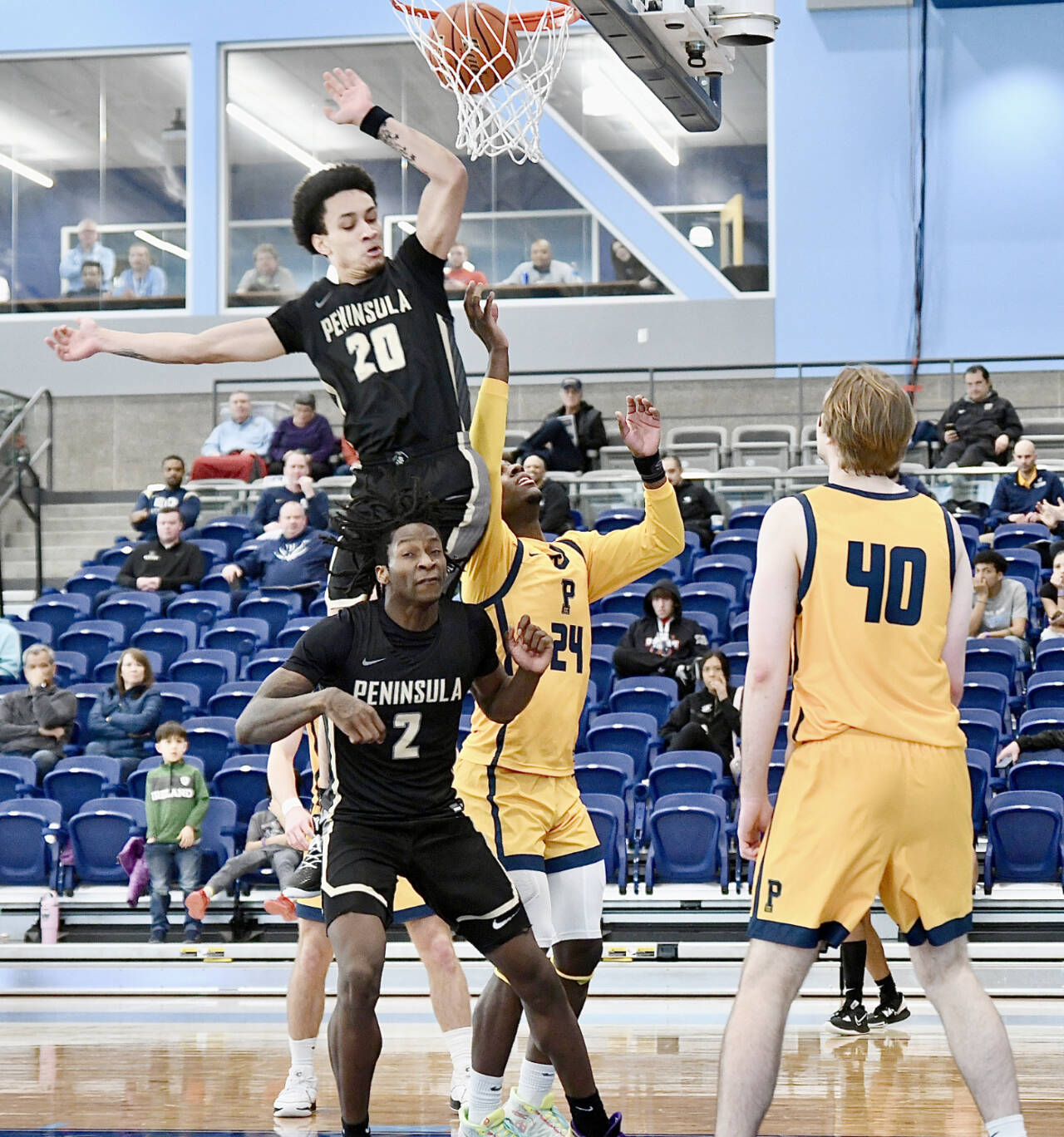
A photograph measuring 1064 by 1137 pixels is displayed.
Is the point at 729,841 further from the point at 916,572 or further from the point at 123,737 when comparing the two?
the point at 916,572

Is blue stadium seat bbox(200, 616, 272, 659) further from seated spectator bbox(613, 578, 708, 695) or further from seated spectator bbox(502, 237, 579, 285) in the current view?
seated spectator bbox(502, 237, 579, 285)

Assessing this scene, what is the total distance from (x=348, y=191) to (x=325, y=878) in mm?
2020

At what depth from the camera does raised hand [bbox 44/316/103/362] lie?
4727mm

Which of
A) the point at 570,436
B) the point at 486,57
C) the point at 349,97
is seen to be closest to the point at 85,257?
the point at 570,436

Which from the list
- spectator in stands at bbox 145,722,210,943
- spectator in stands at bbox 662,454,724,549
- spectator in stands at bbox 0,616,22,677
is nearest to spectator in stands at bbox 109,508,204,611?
spectator in stands at bbox 0,616,22,677

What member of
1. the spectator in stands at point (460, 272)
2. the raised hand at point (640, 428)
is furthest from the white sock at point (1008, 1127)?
the spectator in stands at point (460, 272)

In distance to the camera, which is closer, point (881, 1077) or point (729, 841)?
point (881, 1077)

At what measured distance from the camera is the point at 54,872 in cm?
1002

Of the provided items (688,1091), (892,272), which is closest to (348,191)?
(688,1091)

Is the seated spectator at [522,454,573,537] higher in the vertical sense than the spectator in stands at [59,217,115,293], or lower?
lower

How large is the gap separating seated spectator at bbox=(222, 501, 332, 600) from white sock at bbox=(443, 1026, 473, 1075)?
7.79 metres

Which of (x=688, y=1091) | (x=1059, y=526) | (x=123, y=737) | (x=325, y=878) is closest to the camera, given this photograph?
(x=325, y=878)

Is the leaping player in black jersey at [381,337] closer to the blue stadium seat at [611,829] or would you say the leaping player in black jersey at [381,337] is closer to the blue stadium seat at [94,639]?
the blue stadium seat at [611,829]

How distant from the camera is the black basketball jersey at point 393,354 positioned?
15.3 feet
